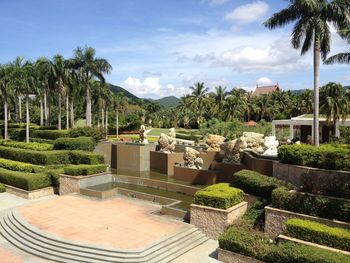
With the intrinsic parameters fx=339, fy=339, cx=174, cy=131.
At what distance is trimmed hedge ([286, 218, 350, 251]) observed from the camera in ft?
40.3

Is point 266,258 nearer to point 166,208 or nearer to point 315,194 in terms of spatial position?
point 315,194

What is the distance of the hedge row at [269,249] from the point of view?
11.4m

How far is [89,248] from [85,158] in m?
14.2

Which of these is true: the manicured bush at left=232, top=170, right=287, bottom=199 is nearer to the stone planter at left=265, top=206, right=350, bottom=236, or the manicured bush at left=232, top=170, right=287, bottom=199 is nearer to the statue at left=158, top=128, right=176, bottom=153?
the stone planter at left=265, top=206, right=350, bottom=236

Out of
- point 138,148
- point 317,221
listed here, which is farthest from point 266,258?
point 138,148

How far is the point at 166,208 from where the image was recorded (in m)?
18.4

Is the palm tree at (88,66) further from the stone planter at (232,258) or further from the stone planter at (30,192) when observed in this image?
the stone planter at (232,258)

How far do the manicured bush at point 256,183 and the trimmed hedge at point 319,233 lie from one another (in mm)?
3257

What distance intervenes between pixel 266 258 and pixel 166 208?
6998 millimetres

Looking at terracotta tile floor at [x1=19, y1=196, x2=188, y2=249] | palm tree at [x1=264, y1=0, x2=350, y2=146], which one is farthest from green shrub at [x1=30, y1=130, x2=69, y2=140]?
palm tree at [x1=264, y1=0, x2=350, y2=146]

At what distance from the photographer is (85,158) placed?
27609 mm

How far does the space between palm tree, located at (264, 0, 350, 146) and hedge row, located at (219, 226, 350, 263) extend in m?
9.23

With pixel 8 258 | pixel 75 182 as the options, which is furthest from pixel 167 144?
pixel 8 258

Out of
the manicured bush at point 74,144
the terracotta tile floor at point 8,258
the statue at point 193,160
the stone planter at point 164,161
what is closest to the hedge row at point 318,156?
the statue at point 193,160
